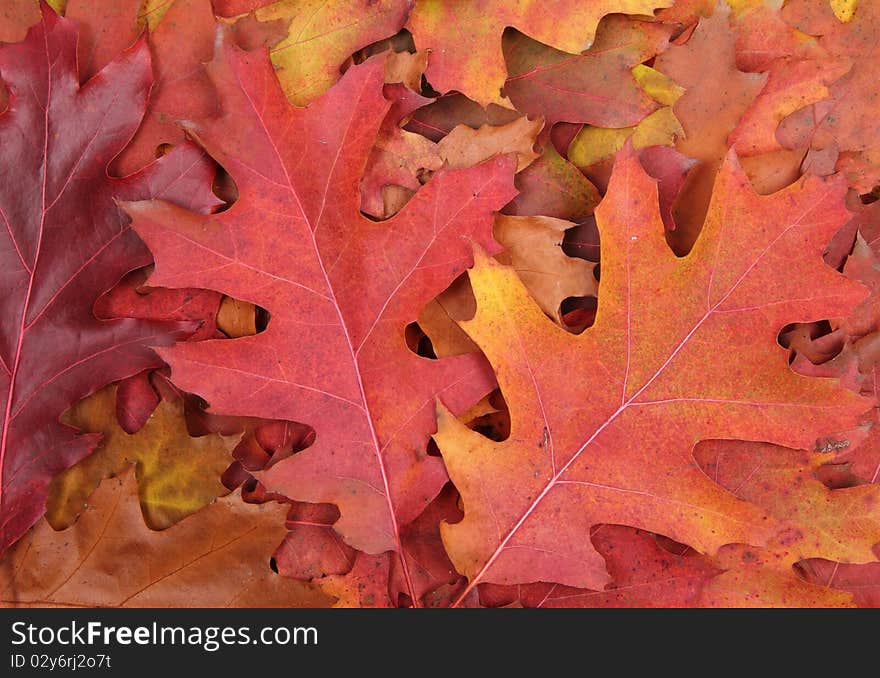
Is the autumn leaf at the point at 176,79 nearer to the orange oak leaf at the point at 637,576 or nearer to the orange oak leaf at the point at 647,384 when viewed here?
the orange oak leaf at the point at 647,384

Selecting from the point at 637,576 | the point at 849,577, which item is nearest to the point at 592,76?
the point at 637,576

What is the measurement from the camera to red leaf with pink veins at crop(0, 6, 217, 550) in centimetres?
107

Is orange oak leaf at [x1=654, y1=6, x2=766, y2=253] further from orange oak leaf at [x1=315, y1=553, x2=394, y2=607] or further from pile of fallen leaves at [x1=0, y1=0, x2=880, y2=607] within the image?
orange oak leaf at [x1=315, y1=553, x2=394, y2=607]

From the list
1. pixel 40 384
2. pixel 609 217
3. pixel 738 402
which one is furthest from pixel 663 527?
pixel 40 384

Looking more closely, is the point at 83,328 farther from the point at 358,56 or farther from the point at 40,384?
the point at 358,56

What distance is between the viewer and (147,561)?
1100 millimetres

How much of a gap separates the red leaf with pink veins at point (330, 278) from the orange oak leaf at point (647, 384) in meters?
0.07

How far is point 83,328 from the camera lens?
1.11 meters

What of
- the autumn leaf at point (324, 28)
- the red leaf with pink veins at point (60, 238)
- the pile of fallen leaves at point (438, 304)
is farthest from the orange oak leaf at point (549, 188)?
the red leaf with pink veins at point (60, 238)

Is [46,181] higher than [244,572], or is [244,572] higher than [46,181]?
[46,181]

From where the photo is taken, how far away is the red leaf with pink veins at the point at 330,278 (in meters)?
1.03

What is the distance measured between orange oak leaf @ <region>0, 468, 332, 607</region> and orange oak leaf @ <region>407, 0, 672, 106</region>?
0.67 metres
